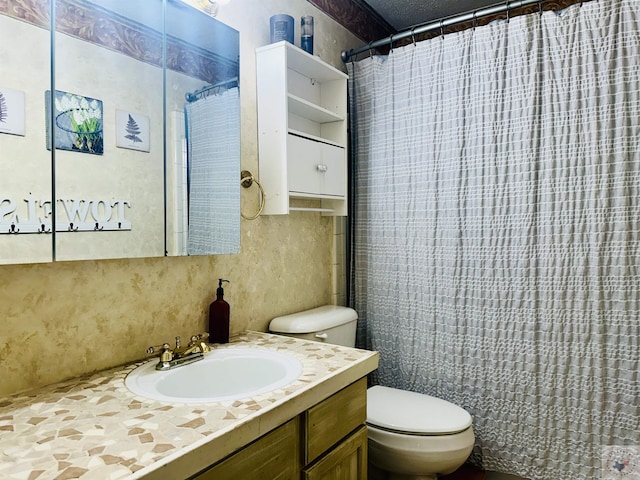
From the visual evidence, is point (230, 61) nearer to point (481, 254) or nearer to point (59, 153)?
point (59, 153)

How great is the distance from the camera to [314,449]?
3.88 ft

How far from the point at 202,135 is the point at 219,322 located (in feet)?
2.16

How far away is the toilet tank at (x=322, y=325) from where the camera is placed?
1.87m

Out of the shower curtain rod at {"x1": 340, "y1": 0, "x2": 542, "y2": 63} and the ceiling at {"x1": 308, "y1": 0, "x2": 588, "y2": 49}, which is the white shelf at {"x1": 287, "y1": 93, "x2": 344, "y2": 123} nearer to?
the shower curtain rod at {"x1": 340, "y1": 0, "x2": 542, "y2": 63}

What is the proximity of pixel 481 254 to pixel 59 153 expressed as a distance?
1.64 m

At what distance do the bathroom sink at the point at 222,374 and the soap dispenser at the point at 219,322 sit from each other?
10cm

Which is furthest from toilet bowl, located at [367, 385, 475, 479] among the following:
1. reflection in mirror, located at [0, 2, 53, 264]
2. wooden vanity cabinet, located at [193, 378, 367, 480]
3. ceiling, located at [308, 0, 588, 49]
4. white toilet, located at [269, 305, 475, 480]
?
ceiling, located at [308, 0, 588, 49]

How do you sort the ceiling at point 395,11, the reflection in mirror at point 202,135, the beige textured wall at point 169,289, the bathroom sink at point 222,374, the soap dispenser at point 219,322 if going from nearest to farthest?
1. the beige textured wall at point 169,289
2. the bathroom sink at point 222,374
3. the reflection in mirror at point 202,135
4. the soap dispenser at point 219,322
5. the ceiling at point 395,11

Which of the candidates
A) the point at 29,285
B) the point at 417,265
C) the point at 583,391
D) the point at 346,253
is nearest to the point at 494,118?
the point at 417,265

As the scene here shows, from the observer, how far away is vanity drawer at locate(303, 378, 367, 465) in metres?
1.16

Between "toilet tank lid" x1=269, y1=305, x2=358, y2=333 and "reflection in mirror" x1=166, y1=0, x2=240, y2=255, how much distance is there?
1.41 feet

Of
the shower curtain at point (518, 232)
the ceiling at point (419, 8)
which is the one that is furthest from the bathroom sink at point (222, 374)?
the ceiling at point (419, 8)

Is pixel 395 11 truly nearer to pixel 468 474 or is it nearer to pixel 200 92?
pixel 200 92

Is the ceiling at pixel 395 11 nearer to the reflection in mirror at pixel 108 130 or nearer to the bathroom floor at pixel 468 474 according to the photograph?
the reflection in mirror at pixel 108 130
